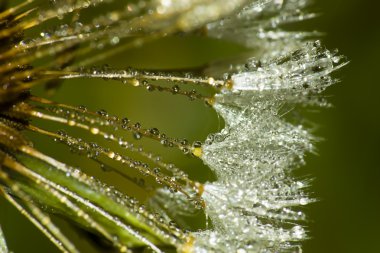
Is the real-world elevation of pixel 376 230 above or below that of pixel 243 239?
above

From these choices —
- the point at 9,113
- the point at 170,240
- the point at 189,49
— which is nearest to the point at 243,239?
the point at 170,240

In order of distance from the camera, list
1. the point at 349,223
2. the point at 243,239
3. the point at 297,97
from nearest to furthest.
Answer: the point at 243,239 < the point at 297,97 < the point at 349,223

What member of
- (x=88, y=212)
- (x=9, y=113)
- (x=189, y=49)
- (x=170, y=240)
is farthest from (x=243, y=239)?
(x=189, y=49)

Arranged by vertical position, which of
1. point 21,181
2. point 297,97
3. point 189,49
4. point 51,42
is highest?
point 189,49

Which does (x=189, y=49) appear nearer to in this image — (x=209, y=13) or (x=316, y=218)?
(x=316, y=218)

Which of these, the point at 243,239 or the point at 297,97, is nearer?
the point at 243,239

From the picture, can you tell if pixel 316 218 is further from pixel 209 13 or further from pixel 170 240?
pixel 209 13

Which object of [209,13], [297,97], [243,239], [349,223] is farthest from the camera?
[349,223]
